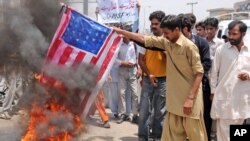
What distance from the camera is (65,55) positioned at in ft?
15.6

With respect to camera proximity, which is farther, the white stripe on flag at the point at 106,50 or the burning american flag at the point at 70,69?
the white stripe on flag at the point at 106,50

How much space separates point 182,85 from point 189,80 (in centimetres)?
10

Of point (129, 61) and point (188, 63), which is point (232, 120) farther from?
point (129, 61)

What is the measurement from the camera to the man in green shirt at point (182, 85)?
4.47 m

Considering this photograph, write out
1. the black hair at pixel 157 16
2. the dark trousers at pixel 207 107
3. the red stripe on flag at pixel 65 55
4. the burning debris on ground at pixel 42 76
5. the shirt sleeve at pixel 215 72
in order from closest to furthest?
1. the burning debris on ground at pixel 42 76
2. the red stripe on flag at pixel 65 55
3. the shirt sleeve at pixel 215 72
4. the black hair at pixel 157 16
5. the dark trousers at pixel 207 107

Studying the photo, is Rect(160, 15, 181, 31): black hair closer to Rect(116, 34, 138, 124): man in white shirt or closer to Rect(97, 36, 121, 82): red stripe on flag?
Rect(97, 36, 121, 82): red stripe on flag

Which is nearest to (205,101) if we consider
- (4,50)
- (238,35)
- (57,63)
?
(238,35)

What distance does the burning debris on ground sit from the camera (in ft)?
15.3

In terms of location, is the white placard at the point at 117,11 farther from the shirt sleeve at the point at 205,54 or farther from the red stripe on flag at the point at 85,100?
the red stripe on flag at the point at 85,100

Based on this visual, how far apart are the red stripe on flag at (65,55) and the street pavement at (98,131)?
904mm

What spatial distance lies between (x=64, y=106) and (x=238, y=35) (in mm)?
2328

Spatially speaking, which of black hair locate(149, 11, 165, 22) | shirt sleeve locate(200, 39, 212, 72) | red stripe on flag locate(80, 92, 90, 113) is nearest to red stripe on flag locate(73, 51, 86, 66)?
red stripe on flag locate(80, 92, 90, 113)

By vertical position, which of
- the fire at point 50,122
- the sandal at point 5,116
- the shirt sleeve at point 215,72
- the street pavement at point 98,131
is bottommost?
the street pavement at point 98,131

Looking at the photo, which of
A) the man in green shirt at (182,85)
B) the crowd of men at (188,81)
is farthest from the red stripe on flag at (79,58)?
the man in green shirt at (182,85)
